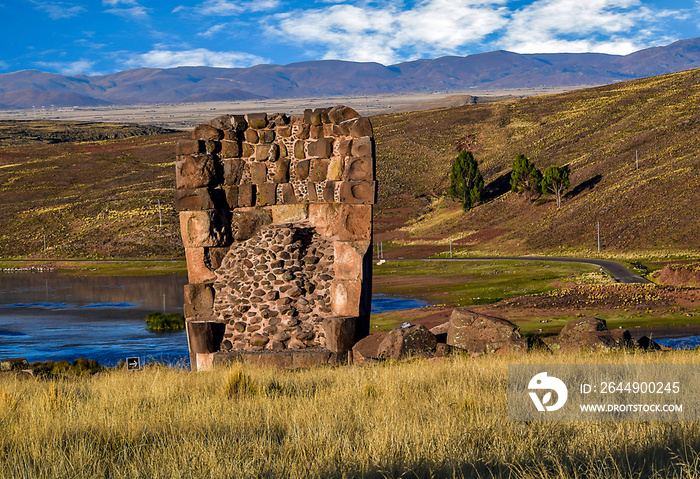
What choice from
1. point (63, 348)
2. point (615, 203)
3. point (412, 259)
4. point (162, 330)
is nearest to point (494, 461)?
point (63, 348)

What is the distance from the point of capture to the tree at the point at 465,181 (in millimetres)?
91250

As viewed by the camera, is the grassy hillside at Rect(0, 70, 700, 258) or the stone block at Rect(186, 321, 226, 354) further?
the grassy hillside at Rect(0, 70, 700, 258)

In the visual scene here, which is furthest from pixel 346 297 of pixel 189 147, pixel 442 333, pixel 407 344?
pixel 189 147

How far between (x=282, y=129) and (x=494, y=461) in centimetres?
1237

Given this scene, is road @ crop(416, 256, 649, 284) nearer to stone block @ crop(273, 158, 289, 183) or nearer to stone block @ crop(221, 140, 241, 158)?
stone block @ crop(273, 158, 289, 183)

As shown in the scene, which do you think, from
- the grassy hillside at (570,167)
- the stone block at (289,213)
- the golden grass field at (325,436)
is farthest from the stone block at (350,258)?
the grassy hillside at (570,167)

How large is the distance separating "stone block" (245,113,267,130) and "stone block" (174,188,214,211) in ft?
6.41

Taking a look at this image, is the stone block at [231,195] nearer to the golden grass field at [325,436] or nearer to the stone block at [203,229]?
the stone block at [203,229]

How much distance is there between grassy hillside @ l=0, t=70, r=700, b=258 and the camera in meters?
70.7

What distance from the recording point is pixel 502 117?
434ft

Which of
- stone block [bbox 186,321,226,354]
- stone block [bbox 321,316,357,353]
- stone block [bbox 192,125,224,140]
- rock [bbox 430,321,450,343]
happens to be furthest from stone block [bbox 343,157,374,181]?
stone block [bbox 186,321,226,354]

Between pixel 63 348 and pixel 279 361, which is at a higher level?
pixel 279 361

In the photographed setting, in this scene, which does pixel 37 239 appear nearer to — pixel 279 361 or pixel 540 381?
pixel 279 361

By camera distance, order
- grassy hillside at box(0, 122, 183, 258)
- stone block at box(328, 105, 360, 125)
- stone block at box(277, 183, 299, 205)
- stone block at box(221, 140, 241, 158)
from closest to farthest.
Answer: stone block at box(328, 105, 360, 125)
stone block at box(277, 183, 299, 205)
stone block at box(221, 140, 241, 158)
grassy hillside at box(0, 122, 183, 258)
